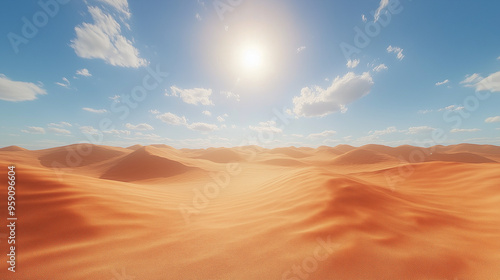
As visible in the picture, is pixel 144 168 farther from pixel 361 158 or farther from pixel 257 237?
pixel 361 158

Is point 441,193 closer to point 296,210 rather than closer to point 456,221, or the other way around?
point 456,221

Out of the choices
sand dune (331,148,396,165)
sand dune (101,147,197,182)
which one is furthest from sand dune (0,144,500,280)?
sand dune (331,148,396,165)

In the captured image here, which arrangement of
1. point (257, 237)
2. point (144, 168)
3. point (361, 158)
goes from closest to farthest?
point (257, 237)
point (144, 168)
point (361, 158)

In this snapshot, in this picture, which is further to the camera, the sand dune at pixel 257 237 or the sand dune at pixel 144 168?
the sand dune at pixel 144 168

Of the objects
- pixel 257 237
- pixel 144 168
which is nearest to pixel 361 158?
pixel 257 237

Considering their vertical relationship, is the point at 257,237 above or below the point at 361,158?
below

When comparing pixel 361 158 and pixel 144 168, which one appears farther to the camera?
pixel 361 158

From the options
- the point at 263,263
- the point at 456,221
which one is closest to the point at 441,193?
the point at 456,221

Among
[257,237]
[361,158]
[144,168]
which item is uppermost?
[361,158]

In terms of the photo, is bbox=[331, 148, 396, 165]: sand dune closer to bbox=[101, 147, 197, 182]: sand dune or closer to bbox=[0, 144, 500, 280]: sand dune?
bbox=[0, 144, 500, 280]: sand dune

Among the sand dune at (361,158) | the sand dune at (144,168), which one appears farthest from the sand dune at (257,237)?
the sand dune at (361,158)

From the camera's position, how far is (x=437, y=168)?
30.7 feet

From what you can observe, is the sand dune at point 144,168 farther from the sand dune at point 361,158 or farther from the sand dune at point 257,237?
the sand dune at point 361,158

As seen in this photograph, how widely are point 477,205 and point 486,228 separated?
7.87ft
